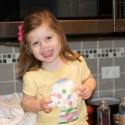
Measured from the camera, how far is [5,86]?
1621 millimetres

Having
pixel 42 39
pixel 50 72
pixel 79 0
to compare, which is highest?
pixel 79 0

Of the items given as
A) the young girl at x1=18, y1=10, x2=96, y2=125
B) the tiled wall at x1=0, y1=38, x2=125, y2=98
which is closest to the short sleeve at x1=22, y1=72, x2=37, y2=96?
the young girl at x1=18, y1=10, x2=96, y2=125

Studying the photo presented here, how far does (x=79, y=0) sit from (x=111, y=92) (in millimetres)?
709

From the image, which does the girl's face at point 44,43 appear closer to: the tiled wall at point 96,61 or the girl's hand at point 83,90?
the girl's hand at point 83,90

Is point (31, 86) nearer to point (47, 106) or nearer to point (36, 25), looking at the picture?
point (47, 106)

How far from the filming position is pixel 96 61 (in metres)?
1.74

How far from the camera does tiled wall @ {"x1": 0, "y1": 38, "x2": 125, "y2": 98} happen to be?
1.60m

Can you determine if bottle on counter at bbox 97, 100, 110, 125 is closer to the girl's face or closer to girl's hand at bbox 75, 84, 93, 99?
girl's hand at bbox 75, 84, 93, 99

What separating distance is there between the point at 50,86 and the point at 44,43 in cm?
18

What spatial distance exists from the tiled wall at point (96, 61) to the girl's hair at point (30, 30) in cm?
32

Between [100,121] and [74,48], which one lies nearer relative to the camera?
[100,121]

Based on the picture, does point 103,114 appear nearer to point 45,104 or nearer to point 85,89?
point 85,89

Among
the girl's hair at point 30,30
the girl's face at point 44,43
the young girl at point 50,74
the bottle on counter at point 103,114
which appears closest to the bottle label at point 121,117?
the bottle on counter at point 103,114

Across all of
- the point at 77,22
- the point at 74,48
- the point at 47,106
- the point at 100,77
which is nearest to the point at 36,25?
the point at 77,22
